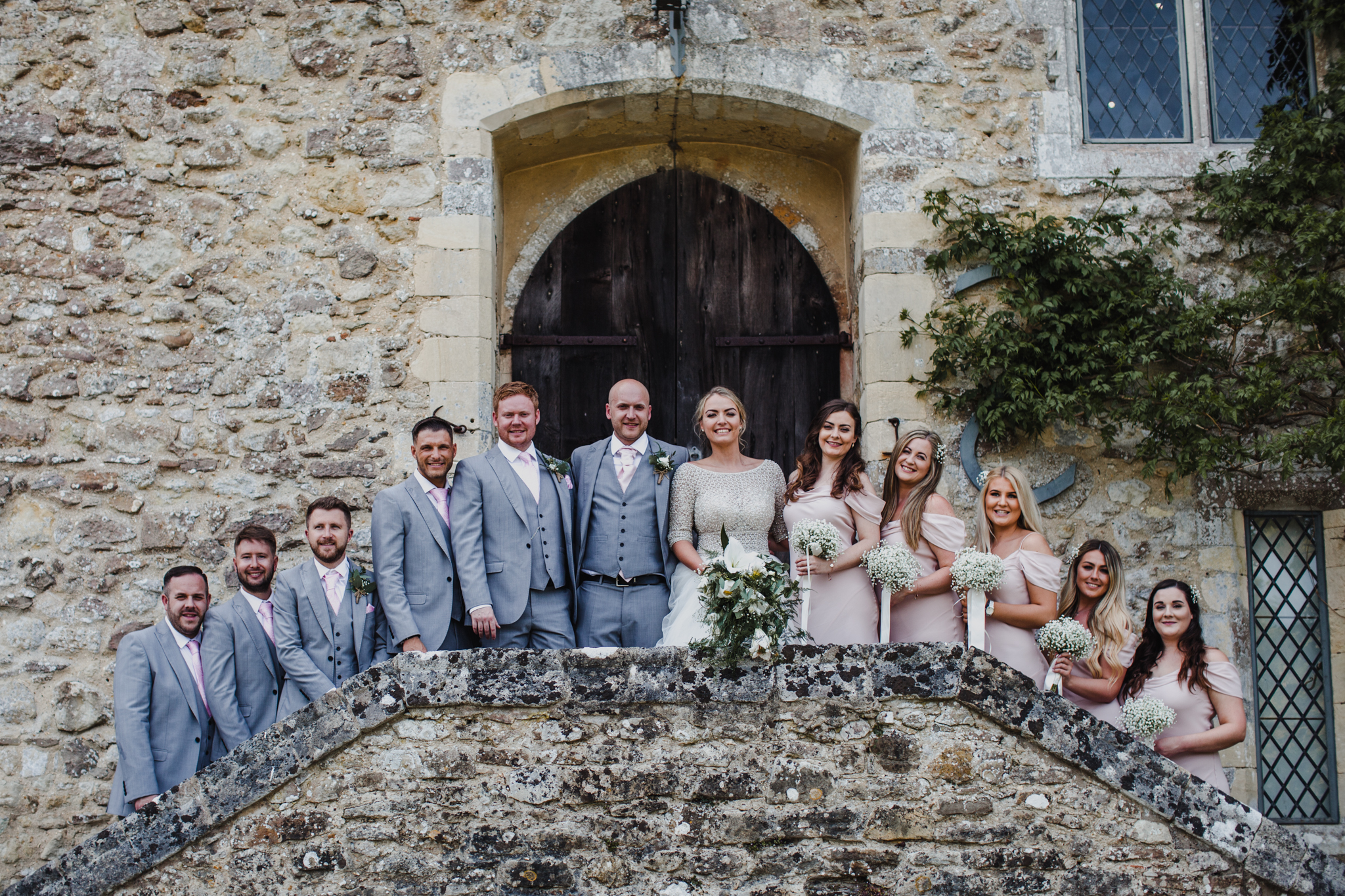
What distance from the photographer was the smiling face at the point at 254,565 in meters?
4.33

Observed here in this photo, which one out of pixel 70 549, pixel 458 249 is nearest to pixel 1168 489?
pixel 458 249

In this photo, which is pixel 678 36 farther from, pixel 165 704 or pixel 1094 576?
pixel 165 704

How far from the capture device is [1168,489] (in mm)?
5273

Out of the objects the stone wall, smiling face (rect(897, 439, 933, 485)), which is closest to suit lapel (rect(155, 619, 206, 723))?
the stone wall

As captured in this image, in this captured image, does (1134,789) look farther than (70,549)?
No

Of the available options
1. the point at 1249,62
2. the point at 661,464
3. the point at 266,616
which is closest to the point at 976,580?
the point at 661,464

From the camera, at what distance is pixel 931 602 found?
4309 millimetres

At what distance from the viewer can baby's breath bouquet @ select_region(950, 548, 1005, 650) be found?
3957mm

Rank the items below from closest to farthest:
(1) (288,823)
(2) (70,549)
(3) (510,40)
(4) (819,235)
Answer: (1) (288,823), (2) (70,549), (3) (510,40), (4) (819,235)

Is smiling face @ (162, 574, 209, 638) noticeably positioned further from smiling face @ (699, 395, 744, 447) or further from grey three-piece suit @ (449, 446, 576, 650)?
smiling face @ (699, 395, 744, 447)

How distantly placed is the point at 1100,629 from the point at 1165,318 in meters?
1.81

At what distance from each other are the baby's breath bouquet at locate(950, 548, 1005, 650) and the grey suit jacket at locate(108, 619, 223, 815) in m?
2.84

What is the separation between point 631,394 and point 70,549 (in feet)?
9.51

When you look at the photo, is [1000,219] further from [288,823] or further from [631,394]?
[288,823]
